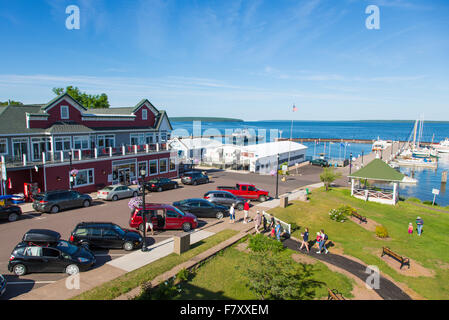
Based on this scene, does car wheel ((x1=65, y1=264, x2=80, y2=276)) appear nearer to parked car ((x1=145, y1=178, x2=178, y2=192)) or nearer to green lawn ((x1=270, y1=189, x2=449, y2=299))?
green lawn ((x1=270, y1=189, x2=449, y2=299))

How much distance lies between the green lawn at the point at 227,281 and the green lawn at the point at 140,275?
120 cm

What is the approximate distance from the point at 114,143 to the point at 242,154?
73.7ft

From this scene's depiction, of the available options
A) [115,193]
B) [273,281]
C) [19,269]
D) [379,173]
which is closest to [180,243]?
[273,281]

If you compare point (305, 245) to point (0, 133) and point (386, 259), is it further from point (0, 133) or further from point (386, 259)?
point (0, 133)

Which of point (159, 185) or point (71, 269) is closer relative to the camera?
point (71, 269)

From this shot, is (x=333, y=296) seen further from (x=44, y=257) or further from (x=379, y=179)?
(x=379, y=179)

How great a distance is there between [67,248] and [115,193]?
14.5 m

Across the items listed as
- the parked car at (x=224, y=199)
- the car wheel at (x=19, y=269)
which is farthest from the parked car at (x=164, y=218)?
the car wheel at (x=19, y=269)

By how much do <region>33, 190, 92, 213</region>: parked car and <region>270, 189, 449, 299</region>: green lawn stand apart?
1614 centimetres

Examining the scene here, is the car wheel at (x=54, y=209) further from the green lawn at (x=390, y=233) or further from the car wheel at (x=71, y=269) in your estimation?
the green lawn at (x=390, y=233)

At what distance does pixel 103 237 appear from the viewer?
51.8 ft

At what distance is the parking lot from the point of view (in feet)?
40.9

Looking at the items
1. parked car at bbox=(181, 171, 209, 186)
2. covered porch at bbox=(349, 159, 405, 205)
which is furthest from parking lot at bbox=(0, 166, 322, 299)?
covered porch at bbox=(349, 159, 405, 205)

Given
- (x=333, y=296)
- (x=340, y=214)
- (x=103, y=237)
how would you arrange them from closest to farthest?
(x=333, y=296)
(x=103, y=237)
(x=340, y=214)
